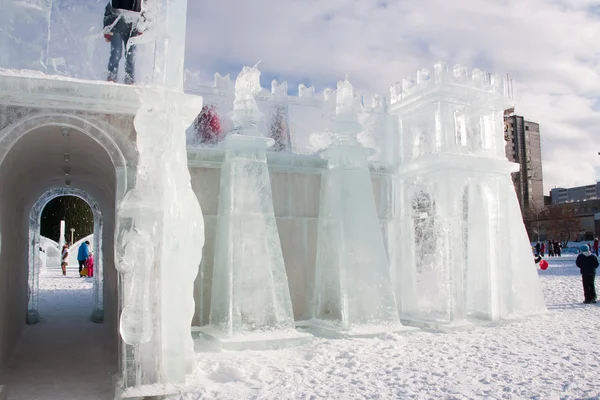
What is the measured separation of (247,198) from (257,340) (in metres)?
2.18

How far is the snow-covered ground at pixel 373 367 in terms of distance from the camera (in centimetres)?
568

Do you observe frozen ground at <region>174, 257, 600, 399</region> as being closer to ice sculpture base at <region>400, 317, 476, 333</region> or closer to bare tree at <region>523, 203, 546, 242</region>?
ice sculpture base at <region>400, 317, 476, 333</region>

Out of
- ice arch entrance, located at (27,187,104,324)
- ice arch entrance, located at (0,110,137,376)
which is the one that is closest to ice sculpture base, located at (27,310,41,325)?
ice arch entrance, located at (27,187,104,324)

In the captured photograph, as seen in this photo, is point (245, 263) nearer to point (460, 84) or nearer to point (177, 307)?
point (177, 307)

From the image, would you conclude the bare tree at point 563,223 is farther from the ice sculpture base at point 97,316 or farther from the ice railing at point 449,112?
the ice sculpture base at point 97,316

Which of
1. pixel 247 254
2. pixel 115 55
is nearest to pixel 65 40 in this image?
pixel 115 55

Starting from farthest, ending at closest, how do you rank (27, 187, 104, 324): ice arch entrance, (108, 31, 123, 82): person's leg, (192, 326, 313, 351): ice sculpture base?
(27, 187, 104, 324): ice arch entrance
(192, 326, 313, 351): ice sculpture base
(108, 31, 123, 82): person's leg

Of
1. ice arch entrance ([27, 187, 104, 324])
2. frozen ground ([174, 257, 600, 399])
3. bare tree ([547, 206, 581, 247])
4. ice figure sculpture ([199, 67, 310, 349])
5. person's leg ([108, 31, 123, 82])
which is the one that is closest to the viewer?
frozen ground ([174, 257, 600, 399])

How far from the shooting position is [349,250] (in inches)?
354

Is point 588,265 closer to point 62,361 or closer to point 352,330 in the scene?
point 352,330

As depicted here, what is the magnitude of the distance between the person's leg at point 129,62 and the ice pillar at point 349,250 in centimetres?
425

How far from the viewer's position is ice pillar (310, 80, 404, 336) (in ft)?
29.1

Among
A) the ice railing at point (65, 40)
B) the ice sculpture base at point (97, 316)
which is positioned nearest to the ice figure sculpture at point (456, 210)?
the ice railing at point (65, 40)

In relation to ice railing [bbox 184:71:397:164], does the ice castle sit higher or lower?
lower
